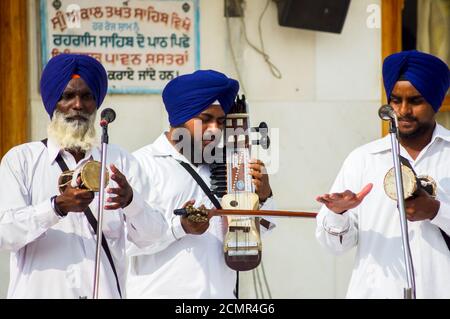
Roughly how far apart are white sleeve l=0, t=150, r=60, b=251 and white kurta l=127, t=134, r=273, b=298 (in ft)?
2.14

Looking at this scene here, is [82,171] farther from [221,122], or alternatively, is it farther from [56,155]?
[221,122]

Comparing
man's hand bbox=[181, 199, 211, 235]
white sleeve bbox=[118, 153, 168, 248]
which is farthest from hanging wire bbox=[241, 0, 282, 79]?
man's hand bbox=[181, 199, 211, 235]

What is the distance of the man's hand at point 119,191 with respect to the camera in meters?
6.05

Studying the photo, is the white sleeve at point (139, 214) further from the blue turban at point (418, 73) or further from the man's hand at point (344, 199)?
the blue turban at point (418, 73)

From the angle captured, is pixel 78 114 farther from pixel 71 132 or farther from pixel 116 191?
pixel 116 191

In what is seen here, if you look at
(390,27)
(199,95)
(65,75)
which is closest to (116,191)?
(65,75)

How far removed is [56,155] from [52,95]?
1.11 ft

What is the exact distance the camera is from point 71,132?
646 cm

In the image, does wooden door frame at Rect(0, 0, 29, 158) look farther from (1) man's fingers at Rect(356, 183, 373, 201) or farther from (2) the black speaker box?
(1) man's fingers at Rect(356, 183, 373, 201)

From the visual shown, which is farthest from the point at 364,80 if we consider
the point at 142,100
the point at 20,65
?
the point at 20,65

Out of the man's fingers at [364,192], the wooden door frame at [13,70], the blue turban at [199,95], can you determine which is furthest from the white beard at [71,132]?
the wooden door frame at [13,70]

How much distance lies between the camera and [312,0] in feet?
29.0

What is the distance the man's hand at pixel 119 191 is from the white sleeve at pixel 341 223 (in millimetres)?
1015

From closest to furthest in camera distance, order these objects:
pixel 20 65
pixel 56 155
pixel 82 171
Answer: pixel 82 171 < pixel 56 155 < pixel 20 65
